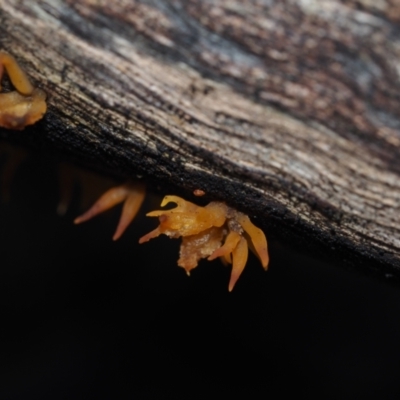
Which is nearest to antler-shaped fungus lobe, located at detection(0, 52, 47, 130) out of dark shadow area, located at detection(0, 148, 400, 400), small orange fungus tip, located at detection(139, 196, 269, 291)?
small orange fungus tip, located at detection(139, 196, 269, 291)

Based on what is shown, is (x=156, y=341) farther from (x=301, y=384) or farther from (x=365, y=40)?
(x=365, y=40)

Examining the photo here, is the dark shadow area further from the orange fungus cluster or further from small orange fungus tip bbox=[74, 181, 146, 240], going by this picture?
the orange fungus cluster

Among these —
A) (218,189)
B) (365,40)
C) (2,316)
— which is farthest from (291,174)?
(2,316)

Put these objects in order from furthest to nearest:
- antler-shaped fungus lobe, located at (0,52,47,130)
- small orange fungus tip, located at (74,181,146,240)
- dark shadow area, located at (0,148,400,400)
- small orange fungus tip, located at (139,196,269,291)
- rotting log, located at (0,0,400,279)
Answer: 1. dark shadow area, located at (0,148,400,400)
2. small orange fungus tip, located at (74,181,146,240)
3. small orange fungus tip, located at (139,196,269,291)
4. antler-shaped fungus lobe, located at (0,52,47,130)
5. rotting log, located at (0,0,400,279)

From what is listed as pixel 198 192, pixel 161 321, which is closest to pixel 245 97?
pixel 198 192

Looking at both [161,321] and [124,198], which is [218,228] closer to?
[124,198]

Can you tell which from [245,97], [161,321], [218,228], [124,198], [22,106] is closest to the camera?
[245,97]
